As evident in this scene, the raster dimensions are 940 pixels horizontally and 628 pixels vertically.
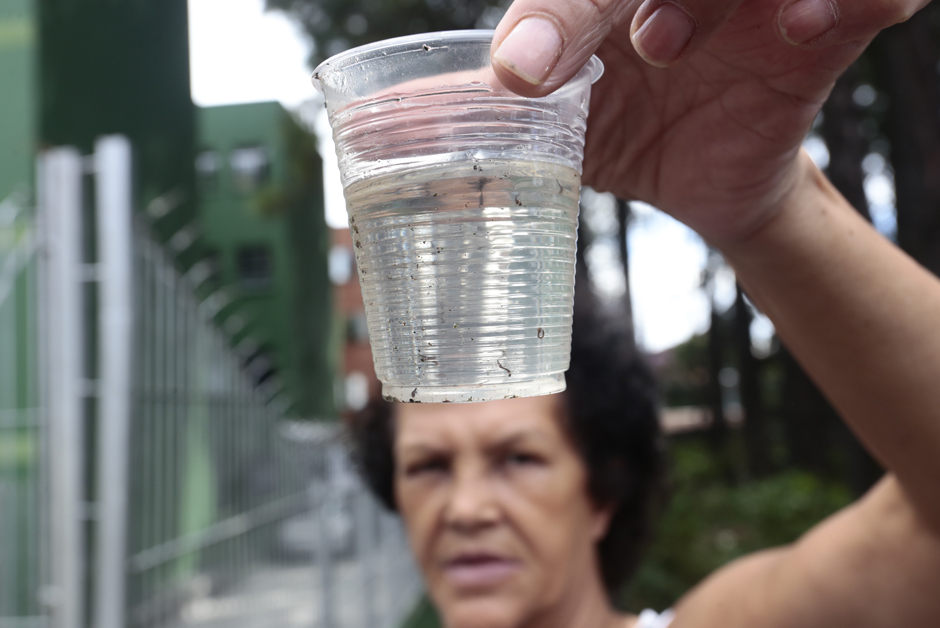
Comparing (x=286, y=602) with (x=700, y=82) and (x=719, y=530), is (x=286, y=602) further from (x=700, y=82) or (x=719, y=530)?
(x=700, y=82)

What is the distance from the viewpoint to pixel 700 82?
1.23 metres

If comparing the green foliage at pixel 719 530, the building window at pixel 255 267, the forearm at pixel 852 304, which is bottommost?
the green foliage at pixel 719 530

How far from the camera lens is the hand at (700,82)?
0.88 metres

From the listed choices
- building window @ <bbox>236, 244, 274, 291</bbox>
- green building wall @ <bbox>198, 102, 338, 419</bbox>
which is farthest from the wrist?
building window @ <bbox>236, 244, 274, 291</bbox>

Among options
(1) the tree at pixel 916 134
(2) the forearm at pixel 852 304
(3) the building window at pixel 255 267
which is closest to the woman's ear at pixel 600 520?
(2) the forearm at pixel 852 304

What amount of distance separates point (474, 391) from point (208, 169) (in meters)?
13.1

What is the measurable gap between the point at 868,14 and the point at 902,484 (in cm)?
111

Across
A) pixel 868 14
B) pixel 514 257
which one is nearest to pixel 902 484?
pixel 868 14

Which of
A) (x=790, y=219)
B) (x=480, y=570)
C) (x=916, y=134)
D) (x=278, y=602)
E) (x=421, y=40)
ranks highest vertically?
(x=916, y=134)

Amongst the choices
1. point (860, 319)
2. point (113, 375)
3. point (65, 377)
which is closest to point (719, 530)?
point (113, 375)

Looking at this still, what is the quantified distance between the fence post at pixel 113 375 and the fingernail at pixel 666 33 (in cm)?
286

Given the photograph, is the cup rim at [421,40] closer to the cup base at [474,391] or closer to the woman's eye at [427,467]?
the cup base at [474,391]

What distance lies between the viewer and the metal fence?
128 inches

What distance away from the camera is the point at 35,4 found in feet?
21.1
